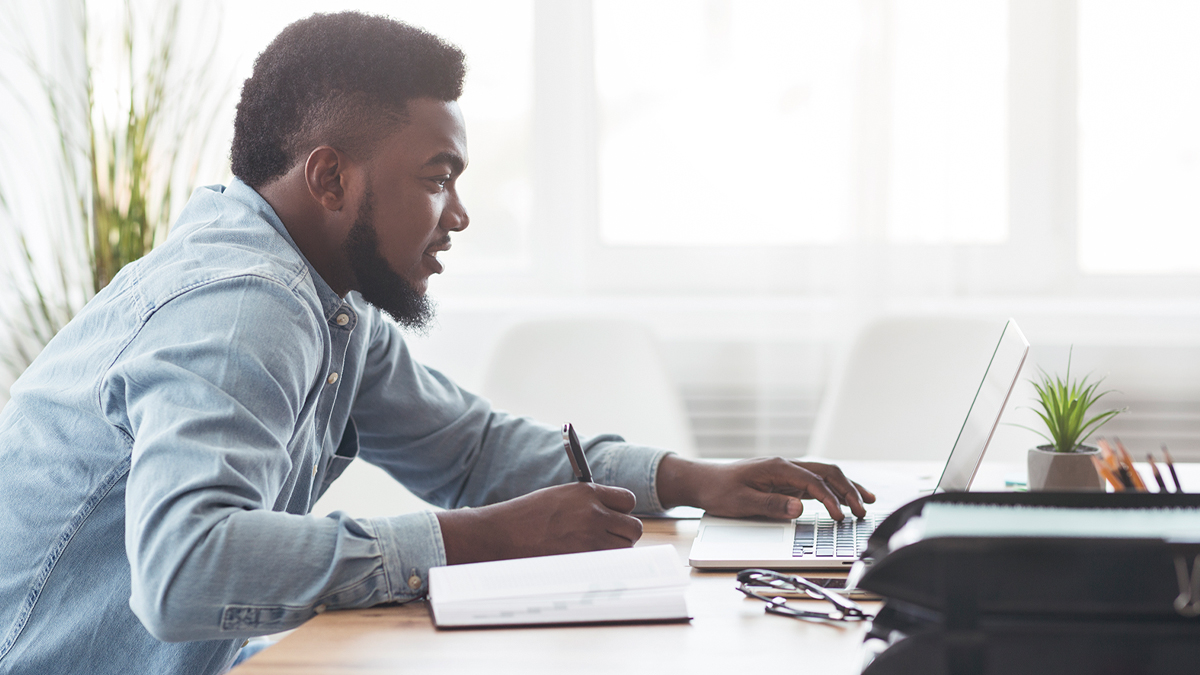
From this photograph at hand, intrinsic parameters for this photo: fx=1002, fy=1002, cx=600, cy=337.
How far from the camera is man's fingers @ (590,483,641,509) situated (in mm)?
1052

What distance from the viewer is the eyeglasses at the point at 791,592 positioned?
90 centimetres

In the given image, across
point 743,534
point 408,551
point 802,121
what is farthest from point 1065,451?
point 802,121

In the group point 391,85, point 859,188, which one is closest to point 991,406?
point 391,85

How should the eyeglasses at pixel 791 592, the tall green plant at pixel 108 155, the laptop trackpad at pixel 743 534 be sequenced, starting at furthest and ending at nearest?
the tall green plant at pixel 108 155, the laptop trackpad at pixel 743 534, the eyeglasses at pixel 791 592

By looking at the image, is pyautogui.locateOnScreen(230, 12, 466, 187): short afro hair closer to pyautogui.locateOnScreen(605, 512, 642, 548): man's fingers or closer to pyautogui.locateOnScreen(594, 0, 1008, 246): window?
pyautogui.locateOnScreen(605, 512, 642, 548): man's fingers

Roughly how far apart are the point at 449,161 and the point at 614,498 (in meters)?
0.45

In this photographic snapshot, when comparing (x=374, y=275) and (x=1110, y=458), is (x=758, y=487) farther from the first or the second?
(x=374, y=275)

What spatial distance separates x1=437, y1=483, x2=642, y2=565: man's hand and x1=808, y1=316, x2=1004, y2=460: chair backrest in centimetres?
113

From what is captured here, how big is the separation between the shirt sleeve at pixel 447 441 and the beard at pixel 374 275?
0.42 ft

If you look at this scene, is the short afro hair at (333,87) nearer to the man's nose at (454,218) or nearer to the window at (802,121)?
the man's nose at (454,218)

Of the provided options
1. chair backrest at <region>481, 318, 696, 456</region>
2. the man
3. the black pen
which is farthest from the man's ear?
chair backrest at <region>481, 318, 696, 456</region>

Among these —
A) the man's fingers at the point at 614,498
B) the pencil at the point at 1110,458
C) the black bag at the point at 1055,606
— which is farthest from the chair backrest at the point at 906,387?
the black bag at the point at 1055,606

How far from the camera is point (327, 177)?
3.75 ft

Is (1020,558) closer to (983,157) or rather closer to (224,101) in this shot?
(983,157)
